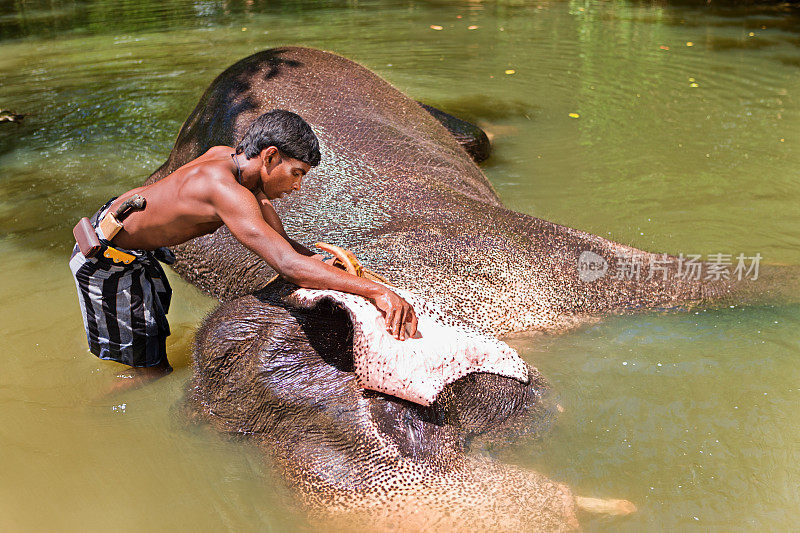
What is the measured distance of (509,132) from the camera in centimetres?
623

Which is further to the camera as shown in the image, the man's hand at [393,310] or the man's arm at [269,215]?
the man's arm at [269,215]

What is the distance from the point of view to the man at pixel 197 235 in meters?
2.41

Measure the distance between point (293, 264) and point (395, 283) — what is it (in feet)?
2.43

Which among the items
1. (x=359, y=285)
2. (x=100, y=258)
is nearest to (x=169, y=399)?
(x=100, y=258)

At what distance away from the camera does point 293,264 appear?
2.40 metres

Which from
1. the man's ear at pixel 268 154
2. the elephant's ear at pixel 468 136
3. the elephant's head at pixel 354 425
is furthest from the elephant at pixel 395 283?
the elephant's ear at pixel 468 136

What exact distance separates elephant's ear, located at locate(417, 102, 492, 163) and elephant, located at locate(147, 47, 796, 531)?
69 centimetres

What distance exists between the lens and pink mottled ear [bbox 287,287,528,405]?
93.8 inches

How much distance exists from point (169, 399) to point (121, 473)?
447 millimetres

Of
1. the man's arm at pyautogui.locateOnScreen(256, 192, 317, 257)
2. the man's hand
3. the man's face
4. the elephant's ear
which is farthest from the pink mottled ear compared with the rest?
the elephant's ear

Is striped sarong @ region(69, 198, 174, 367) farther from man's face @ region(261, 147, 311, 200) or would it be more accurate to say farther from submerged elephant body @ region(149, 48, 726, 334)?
man's face @ region(261, 147, 311, 200)

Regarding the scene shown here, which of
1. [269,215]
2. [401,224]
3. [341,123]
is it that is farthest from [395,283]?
[341,123]

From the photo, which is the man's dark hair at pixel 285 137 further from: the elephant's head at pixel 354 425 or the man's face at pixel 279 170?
the elephant's head at pixel 354 425

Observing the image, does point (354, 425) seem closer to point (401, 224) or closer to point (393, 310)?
point (393, 310)
